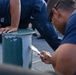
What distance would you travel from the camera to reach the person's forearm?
2943mm

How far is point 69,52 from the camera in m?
1.27

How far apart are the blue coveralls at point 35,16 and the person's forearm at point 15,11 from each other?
0.40 feet

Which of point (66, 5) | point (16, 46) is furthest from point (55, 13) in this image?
point (16, 46)

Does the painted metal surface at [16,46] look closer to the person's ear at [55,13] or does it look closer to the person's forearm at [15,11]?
the person's forearm at [15,11]

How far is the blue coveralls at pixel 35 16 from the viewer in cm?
312

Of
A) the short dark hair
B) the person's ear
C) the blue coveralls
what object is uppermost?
the short dark hair

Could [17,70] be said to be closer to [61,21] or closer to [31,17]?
[61,21]

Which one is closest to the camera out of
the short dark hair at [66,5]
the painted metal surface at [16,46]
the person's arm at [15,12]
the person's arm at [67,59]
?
the person's arm at [67,59]

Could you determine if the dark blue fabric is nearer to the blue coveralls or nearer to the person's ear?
the person's ear

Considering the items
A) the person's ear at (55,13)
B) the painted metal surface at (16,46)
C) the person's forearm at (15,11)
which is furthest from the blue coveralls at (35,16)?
the person's ear at (55,13)

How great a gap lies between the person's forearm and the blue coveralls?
122 millimetres

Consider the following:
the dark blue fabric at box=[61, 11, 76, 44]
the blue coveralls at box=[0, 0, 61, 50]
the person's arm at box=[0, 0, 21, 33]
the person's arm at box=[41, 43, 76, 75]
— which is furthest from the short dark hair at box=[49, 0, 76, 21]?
the blue coveralls at box=[0, 0, 61, 50]

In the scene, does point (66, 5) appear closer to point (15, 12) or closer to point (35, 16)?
point (15, 12)

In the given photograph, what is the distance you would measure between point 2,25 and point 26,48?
76 centimetres
